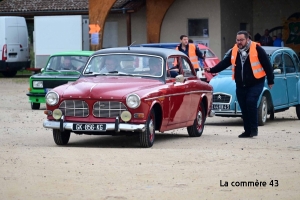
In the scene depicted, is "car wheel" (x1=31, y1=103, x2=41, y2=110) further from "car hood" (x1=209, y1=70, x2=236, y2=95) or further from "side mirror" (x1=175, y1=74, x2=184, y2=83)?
"side mirror" (x1=175, y1=74, x2=184, y2=83)

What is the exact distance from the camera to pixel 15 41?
36469 mm

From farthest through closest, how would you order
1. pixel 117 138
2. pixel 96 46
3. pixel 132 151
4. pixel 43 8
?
pixel 43 8
pixel 96 46
pixel 117 138
pixel 132 151

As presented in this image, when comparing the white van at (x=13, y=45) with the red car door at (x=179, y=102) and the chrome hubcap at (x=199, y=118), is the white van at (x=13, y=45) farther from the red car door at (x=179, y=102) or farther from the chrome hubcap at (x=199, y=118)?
the red car door at (x=179, y=102)

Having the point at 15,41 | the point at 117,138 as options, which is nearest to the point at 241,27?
the point at 15,41

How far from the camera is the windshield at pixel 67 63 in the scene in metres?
21.4

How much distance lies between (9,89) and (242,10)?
13.9 meters

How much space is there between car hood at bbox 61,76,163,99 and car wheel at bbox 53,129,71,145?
0.62 m

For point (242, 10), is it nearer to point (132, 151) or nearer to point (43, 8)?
point (43, 8)

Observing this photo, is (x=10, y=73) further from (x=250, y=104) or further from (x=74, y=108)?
(x=74, y=108)

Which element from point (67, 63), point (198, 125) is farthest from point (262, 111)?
point (67, 63)

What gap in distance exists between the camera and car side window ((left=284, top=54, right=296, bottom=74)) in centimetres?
1888

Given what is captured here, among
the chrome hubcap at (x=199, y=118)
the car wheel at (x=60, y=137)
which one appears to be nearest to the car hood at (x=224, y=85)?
the chrome hubcap at (x=199, y=118)

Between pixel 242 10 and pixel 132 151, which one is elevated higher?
pixel 242 10

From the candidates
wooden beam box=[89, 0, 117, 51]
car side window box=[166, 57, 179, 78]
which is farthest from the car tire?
car side window box=[166, 57, 179, 78]
